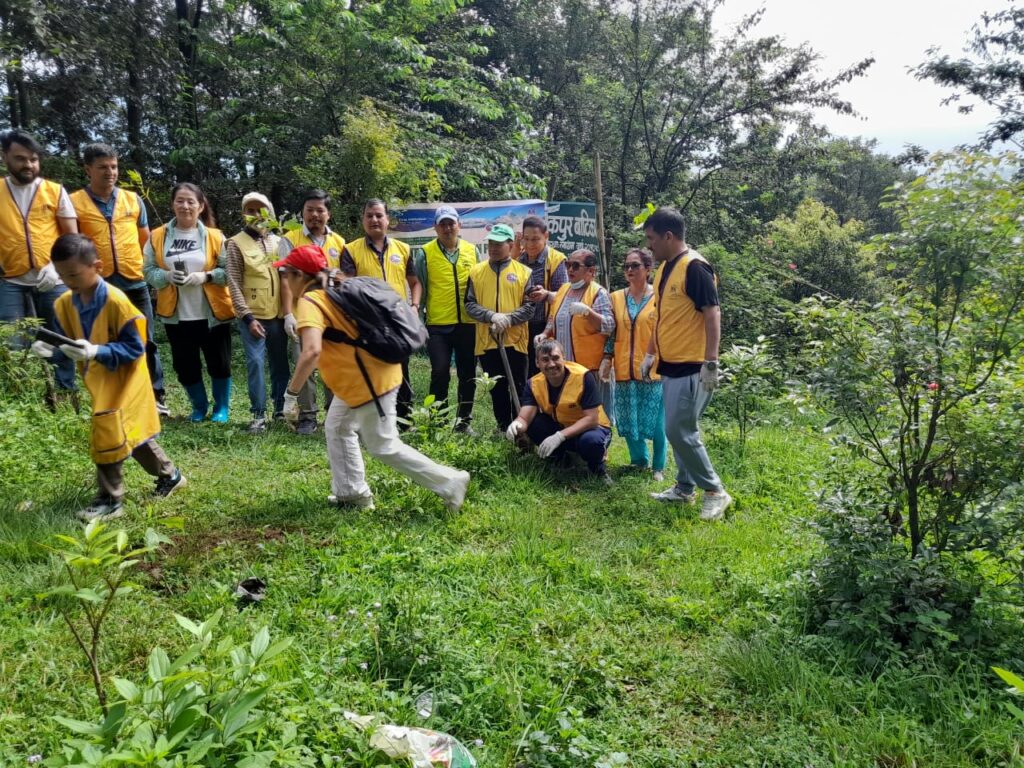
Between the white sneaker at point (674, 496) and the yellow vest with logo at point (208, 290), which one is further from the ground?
the yellow vest with logo at point (208, 290)

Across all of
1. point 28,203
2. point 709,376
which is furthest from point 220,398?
point 709,376

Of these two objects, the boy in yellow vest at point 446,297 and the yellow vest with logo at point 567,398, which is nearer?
the yellow vest with logo at point 567,398

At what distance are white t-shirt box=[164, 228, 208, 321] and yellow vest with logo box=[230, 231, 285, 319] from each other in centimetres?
31

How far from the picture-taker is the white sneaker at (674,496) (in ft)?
15.3

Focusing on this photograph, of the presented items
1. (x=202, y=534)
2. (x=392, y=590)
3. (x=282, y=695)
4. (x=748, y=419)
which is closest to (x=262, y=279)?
(x=202, y=534)

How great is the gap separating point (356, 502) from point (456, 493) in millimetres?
622

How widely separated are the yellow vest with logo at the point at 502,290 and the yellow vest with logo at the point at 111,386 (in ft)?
9.17

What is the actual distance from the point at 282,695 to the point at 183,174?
1035 centimetres

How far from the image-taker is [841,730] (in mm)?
2336

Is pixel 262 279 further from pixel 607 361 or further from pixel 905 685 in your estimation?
pixel 905 685

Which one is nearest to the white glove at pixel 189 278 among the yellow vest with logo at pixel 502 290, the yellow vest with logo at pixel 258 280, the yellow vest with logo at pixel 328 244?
the yellow vest with logo at pixel 258 280

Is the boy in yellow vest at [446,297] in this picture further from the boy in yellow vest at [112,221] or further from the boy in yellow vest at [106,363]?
the boy in yellow vest at [106,363]

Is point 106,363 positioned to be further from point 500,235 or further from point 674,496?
point 674,496

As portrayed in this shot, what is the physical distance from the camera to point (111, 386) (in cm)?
367
